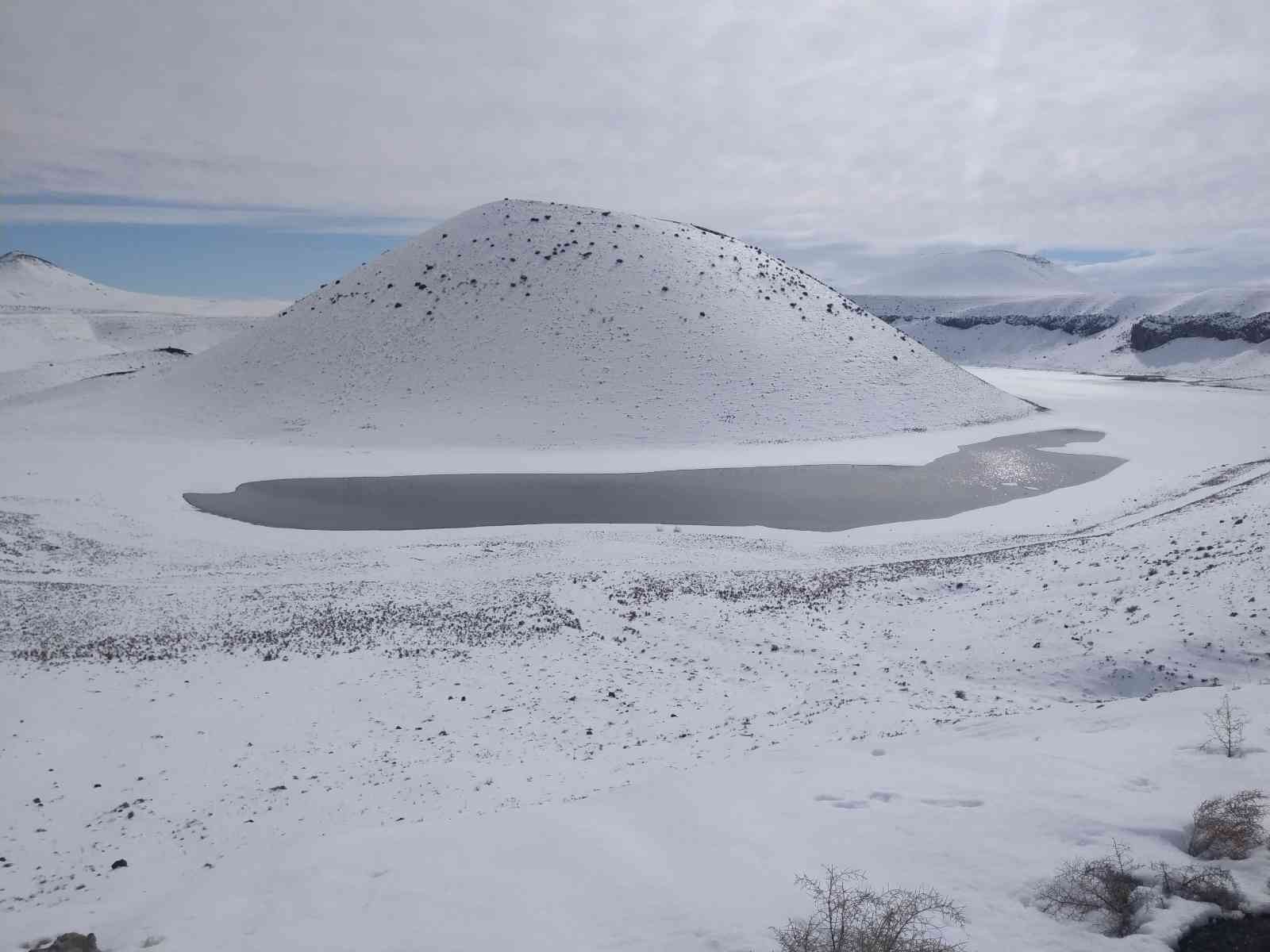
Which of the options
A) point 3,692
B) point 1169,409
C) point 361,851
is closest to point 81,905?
point 361,851

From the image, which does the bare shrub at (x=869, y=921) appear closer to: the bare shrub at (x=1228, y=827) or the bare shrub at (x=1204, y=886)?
the bare shrub at (x=1204, y=886)

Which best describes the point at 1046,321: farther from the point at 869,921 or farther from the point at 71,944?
the point at 71,944

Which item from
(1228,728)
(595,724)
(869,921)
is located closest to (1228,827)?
(1228,728)

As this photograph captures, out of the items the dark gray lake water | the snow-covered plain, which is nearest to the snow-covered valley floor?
the snow-covered plain

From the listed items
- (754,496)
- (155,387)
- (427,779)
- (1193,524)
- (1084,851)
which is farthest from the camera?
(155,387)

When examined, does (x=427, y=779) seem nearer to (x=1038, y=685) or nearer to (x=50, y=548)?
(x=1038, y=685)

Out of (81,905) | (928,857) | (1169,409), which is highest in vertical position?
(1169,409)
